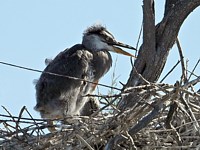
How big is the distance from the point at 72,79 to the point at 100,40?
3.63 feet

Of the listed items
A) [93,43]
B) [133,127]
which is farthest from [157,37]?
[93,43]

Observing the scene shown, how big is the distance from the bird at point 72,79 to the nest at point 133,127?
174cm

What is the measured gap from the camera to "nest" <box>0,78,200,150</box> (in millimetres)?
5406

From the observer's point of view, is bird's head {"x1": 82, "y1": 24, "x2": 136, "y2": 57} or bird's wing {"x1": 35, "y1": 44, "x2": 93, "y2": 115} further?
bird's head {"x1": 82, "y1": 24, "x2": 136, "y2": 57}

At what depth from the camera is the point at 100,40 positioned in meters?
9.30

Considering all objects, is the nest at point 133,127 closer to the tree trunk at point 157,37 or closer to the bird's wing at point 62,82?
the tree trunk at point 157,37

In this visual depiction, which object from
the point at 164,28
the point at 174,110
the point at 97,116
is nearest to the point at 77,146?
the point at 97,116

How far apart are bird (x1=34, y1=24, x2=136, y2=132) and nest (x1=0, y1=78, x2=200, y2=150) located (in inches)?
68.5

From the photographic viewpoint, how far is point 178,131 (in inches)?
235

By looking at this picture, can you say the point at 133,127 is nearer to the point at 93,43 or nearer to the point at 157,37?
the point at 157,37

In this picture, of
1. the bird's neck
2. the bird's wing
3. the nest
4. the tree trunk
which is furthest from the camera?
the bird's neck

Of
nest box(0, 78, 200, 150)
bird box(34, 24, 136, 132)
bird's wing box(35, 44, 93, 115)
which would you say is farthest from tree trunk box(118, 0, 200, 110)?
bird's wing box(35, 44, 93, 115)

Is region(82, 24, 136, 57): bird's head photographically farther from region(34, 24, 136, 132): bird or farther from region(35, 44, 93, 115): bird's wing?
region(35, 44, 93, 115): bird's wing

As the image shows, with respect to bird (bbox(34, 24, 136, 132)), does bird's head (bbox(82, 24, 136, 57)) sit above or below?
above
